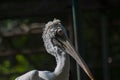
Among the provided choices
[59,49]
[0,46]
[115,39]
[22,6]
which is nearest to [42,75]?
[59,49]

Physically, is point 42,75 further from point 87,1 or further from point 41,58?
point 41,58

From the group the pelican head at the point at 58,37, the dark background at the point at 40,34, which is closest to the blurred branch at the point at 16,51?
the dark background at the point at 40,34

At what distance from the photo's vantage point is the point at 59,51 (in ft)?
22.1

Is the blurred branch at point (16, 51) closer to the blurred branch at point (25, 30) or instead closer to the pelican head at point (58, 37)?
the blurred branch at point (25, 30)

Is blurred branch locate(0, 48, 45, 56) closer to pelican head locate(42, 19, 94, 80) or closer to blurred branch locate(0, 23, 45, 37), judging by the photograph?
blurred branch locate(0, 23, 45, 37)

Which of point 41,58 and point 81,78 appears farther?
point 41,58

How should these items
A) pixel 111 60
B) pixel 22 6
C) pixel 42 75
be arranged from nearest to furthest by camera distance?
1. pixel 42 75
2. pixel 22 6
3. pixel 111 60

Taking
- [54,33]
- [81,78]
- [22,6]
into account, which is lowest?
[81,78]

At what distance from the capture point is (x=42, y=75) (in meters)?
6.61

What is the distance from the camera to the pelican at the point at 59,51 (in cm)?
662

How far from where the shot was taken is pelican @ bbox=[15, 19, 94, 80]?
21.7 feet

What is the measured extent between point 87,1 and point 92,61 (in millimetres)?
1344

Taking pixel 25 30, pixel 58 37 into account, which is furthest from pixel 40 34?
pixel 58 37

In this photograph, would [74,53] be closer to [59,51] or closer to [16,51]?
[59,51]
